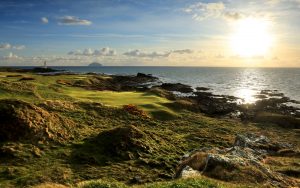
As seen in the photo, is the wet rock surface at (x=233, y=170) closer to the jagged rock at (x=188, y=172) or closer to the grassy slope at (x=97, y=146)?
the jagged rock at (x=188, y=172)

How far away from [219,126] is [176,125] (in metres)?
6.38

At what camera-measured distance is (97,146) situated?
29.1 meters

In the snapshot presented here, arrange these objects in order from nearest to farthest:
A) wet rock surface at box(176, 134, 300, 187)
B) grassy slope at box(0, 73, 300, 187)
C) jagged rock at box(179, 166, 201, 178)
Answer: wet rock surface at box(176, 134, 300, 187)
jagged rock at box(179, 166, 201, 178)
grassy slope at box(0, 73, 300, 187)

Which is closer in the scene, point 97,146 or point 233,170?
point 233,170

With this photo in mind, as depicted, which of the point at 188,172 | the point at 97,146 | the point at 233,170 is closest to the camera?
the point at 233,170

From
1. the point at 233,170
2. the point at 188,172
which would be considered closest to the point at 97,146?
the point at 188,172

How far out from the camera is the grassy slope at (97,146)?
22.8m

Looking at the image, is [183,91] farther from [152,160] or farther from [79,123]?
[152,160]

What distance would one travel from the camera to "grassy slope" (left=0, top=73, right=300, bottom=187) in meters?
22.8

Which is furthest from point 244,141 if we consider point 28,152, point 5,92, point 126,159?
point 5,92

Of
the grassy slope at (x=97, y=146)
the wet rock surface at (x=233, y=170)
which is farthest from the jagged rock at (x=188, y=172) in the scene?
the grassy slope at (x=97, y=146)

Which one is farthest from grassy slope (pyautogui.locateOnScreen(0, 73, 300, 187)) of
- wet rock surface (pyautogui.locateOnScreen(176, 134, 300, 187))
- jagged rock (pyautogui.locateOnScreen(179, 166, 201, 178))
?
jagged rock (pyautogui.locateOnScreen(179, 166, 201, 178))

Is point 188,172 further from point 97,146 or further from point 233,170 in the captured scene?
point 97,146

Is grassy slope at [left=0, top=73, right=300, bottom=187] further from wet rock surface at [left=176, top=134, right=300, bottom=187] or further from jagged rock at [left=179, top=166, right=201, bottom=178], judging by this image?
jagged rock at [left=179, top=166, right=201, bottom=178]
